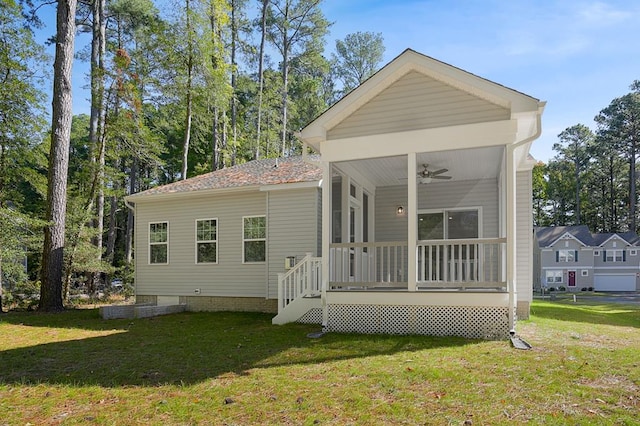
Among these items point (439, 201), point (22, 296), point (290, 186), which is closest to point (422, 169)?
point (439, 201)

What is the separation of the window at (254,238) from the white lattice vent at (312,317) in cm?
295

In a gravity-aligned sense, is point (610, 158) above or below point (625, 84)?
below

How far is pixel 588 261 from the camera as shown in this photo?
40.2m

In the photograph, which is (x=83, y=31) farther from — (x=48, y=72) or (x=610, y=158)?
(x=610, y=158)

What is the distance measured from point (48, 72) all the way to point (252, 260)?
10720 mm

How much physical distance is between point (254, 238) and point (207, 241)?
1.52 m

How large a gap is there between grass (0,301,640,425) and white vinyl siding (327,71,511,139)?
3.54 meters

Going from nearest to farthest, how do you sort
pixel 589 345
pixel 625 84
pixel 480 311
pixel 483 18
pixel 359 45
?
pixel 589 345, pixel 480 311, pixel 483 18, pixel 359 45, pixel 625 84

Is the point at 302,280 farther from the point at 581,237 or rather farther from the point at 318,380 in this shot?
the point at 581,237

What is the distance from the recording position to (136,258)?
13.5 metres

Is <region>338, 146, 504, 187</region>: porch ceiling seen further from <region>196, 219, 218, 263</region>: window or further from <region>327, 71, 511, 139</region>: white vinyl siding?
<region>196, 219, 218, 263</region>: window

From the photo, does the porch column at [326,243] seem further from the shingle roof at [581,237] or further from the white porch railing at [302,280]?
the shingle roof at [581,237]

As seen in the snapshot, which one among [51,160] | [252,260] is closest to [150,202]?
[51,160]

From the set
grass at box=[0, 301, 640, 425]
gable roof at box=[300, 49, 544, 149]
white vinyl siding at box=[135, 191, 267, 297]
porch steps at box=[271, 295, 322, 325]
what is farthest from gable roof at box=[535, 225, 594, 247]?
gable roof at box=[300, 49, 544, 149]
